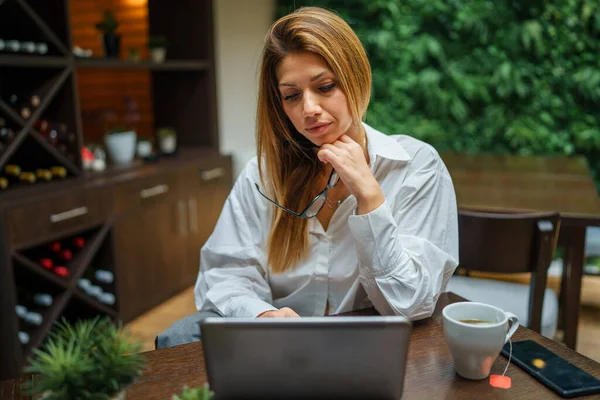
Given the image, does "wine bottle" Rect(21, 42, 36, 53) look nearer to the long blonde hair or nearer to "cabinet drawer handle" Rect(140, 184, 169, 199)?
"cabinet drawer handle" Rect(140, 184, 169, 199)

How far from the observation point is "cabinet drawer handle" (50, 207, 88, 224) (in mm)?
2393

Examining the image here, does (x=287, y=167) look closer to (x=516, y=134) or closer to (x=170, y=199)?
(x=170, y=199)

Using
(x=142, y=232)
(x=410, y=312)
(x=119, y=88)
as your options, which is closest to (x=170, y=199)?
(x=142, y=232)

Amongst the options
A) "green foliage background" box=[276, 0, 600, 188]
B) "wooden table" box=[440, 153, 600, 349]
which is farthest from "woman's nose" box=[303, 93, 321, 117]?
"green foliage background" box=[276, 0, 600, 188]

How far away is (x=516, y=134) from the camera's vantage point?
12.0 feet

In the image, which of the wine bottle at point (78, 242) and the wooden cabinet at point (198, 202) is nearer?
the wine bottle at point (78, 242)

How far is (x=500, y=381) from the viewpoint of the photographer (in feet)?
2.74

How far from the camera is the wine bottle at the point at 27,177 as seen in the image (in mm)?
2434

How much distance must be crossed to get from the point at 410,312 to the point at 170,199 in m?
2.28

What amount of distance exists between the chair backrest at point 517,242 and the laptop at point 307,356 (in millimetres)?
1051

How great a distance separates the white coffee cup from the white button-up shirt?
0.79 feet

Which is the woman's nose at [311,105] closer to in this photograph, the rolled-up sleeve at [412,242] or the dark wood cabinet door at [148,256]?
the rolled-up sleeve at [412,242]

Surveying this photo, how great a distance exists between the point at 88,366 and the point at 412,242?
2.44ft

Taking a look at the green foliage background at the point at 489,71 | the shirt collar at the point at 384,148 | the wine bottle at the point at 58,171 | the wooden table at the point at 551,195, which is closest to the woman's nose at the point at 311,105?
the shirt collar at the point at 384,148
